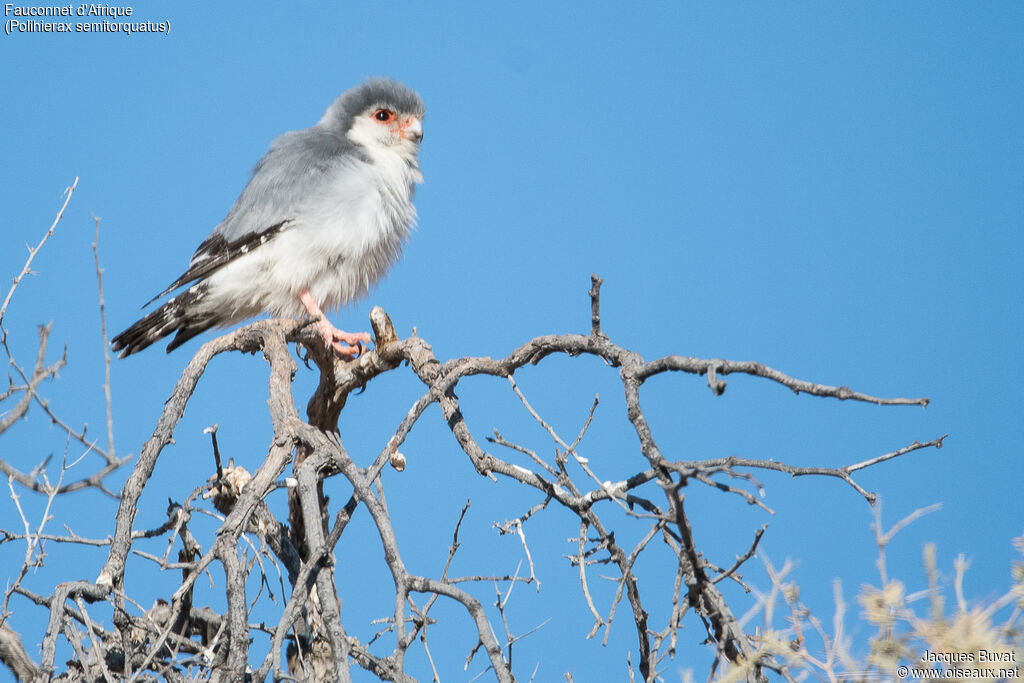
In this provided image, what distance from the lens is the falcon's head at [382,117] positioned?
4.82m

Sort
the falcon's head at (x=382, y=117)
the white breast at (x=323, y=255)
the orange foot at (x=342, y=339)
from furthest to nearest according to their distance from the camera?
the falcon's head at (x=382, y=117)
the white breast at (x=323, y=255)
the orange foot at (x=342, y=339)

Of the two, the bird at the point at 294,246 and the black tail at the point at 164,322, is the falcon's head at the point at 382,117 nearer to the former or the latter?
the bird at the point at 294,246

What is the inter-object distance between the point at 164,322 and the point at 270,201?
700mm

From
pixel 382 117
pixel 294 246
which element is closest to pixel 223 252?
pixel 294 246

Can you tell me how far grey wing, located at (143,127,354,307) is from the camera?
13.6 feet

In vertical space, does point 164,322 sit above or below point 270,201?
below

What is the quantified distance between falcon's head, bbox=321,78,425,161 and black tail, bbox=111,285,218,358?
1.21 m

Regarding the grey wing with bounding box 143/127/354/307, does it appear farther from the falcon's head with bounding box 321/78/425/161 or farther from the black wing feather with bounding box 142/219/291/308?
the falcon's head with bounding box 321/78/425/161

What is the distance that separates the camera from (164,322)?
401 cm

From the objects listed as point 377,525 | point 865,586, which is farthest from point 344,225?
point 865,586

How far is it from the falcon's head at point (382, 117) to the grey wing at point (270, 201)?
0.26m

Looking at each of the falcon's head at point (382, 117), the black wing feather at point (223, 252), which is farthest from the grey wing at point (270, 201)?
the falcon's head at point (382, 117)

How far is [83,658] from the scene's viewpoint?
1.88 metres

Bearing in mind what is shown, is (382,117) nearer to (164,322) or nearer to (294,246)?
(294,246)
